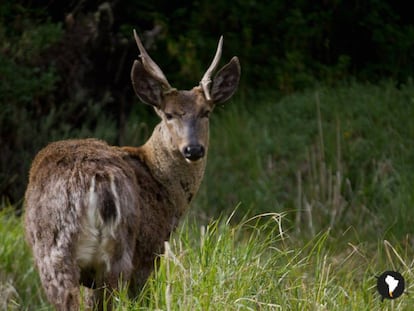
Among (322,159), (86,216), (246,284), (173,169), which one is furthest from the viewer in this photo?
(322,159)

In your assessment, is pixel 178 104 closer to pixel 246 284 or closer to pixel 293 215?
pixel 246 284

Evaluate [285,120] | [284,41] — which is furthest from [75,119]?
[284,41]

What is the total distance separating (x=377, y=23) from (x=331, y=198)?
3.90m

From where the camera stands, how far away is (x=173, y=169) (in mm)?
7270

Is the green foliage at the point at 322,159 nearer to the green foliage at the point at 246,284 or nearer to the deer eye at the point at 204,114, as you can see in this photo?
the deer eye at the point at 204,114

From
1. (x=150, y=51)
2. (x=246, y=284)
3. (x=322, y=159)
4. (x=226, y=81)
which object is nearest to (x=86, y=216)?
(x=246, y=284)

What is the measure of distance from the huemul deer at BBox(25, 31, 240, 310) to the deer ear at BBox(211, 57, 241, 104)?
41cm

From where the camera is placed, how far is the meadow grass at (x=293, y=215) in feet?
19.0

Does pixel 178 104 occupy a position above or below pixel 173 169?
above

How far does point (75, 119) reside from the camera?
36.7 feet

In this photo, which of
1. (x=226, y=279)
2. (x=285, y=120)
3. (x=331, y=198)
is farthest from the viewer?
(x=285, y=120)

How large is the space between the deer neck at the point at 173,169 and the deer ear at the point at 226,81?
1.97 ft

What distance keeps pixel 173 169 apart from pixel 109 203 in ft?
4.14

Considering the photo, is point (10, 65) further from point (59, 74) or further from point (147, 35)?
point (147, 35)
